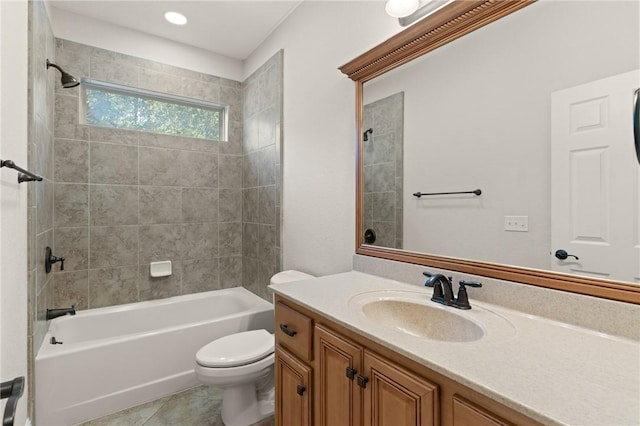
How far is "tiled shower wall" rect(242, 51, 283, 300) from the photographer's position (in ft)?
8.45

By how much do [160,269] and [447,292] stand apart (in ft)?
8.31

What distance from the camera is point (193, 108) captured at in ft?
9.83

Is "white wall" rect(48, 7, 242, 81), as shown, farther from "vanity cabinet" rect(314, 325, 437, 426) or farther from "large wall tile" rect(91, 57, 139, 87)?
"vanity cabinet" rect(314, 325, 437, 426)

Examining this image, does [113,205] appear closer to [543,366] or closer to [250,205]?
[250,205]

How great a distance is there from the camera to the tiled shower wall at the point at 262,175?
101 inches

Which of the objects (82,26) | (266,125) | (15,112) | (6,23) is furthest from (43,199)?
(266,125)

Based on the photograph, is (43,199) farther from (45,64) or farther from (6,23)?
(6,23)

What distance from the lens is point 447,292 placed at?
45.0 inches

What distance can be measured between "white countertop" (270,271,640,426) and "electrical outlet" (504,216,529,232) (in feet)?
0.96

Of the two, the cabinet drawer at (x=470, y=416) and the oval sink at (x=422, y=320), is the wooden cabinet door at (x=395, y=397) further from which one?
the oval sink at (x=422, y=320)

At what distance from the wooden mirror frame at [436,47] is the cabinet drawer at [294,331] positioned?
58cm

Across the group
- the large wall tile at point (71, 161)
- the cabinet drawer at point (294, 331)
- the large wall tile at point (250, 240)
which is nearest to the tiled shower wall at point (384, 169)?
the cabinet drawer at point (294, 331)

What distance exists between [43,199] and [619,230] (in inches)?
111

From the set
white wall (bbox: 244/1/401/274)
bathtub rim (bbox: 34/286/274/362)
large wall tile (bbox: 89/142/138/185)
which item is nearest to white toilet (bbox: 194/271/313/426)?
bathtub rim (bbox: 34/286/274/362)
